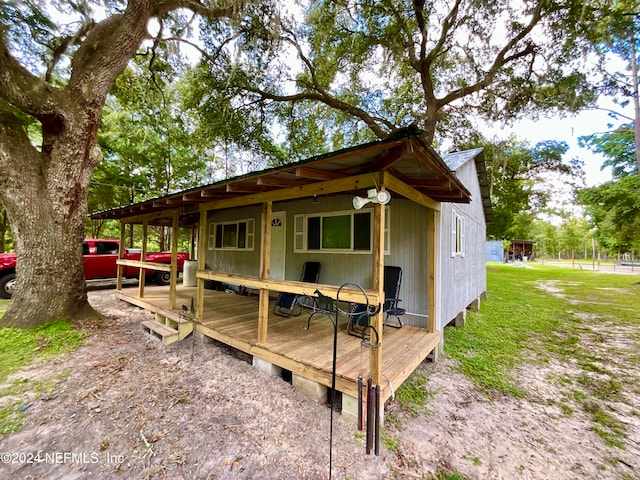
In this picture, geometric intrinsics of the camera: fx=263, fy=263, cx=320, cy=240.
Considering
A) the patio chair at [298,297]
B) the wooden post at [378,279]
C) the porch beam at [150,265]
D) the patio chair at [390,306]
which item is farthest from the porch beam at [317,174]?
the porch beam at [150,265]

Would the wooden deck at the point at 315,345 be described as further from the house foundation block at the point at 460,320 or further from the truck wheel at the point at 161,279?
the truck wheel at the point at 161,279

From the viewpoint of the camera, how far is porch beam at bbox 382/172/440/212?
2.77 metres

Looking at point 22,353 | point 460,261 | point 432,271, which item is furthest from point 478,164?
point 22,353

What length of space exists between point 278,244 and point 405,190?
165 inches

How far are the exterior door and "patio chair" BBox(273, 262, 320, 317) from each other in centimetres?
84

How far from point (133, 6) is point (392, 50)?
6522mm

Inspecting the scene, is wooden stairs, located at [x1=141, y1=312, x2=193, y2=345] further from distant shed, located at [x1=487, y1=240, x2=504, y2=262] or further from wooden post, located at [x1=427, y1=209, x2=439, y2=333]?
distant shed, located at [x1=487, y1=240, x2=504, y2=262]

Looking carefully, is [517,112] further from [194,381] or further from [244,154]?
[194,381]

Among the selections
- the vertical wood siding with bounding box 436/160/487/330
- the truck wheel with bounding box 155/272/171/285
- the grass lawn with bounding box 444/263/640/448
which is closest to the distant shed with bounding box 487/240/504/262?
the grass lawn with bounding box 444/263/640/448

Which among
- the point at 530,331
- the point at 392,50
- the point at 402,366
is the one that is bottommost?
the point at 530,331

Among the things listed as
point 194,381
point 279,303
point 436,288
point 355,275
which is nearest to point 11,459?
point 194,381

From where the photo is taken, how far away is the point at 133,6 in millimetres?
5359

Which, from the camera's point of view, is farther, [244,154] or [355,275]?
[244,154]

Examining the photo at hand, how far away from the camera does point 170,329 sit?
15.5ft
